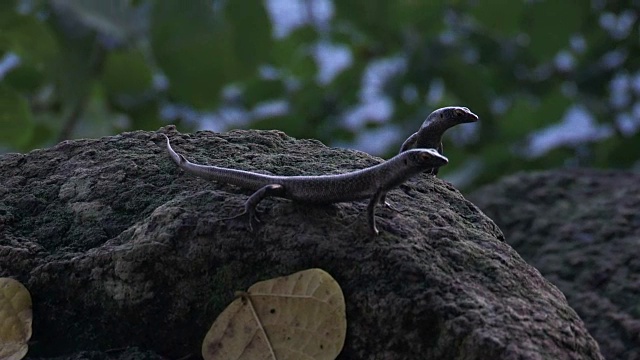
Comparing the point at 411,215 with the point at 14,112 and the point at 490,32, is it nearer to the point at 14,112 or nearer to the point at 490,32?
the point at 14,112

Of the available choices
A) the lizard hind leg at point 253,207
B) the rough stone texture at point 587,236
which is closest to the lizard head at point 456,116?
the lizard hind leg at point 253,207

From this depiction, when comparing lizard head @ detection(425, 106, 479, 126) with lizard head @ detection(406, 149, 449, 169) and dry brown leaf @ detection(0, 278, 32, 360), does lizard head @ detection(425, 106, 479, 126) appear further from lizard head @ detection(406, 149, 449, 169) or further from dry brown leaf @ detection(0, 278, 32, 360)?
dry brown leaf @ detection(0, 278, 32, 360)

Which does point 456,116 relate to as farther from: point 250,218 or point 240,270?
point 240,270

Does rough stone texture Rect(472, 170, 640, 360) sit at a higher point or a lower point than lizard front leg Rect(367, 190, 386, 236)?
higher

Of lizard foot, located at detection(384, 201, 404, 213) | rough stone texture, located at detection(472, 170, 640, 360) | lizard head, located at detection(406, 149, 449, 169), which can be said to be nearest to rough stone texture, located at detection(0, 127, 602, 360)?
lizard foot, located at detection(384, 201, 404, 213)

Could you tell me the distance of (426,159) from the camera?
2066mm

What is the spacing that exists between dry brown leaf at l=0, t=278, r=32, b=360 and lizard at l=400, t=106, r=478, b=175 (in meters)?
1.14

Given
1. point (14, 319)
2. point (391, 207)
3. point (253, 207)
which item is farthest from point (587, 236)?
point (14, 319)

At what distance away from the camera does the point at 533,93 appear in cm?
614

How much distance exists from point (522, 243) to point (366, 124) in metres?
2.59

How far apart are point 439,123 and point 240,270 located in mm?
808

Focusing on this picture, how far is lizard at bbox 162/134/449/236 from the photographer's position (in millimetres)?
2100

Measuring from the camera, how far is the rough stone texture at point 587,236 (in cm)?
319

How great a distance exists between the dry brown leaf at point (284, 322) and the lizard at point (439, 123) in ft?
2.18
